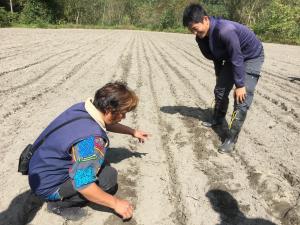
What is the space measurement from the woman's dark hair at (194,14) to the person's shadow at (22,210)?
2.49 meters

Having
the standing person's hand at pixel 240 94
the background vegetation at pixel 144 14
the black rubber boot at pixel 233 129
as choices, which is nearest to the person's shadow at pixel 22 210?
the black rubber boot at pixel 233 129

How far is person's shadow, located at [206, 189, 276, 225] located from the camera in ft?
10.4

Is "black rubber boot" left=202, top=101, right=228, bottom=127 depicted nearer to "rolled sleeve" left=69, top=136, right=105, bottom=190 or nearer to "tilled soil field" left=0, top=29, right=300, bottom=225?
"tilled soil field" left=0, top=29, right=300, bottom=225

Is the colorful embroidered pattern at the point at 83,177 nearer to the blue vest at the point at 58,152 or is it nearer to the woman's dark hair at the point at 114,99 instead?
the blue vest at the point at 58,152

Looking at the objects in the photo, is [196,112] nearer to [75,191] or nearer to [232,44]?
[232,44]

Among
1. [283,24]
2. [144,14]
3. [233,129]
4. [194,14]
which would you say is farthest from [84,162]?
[144,14]

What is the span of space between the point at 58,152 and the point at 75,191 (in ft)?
1.47

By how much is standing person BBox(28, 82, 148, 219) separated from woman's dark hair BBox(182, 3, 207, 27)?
1.73 m

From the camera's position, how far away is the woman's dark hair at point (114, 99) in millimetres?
2703

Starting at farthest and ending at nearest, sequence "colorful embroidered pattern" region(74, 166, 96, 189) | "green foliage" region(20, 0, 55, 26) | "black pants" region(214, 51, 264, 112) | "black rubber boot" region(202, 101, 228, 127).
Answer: "green foliage" region(20, 0, 55, 26), "black rubber boot" region(202, 101, 228, 127), "black pants" region(214, 51, 264, 112), "colorful embroidered pattern" region(74, 166, 96, 189)

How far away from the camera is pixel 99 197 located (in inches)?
107

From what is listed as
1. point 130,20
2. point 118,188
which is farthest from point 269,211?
point 130,20

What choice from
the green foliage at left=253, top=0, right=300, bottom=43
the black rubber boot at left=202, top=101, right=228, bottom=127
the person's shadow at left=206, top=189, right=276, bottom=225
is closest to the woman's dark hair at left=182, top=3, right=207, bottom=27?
the black rubber boot at left=202, top=101, right=228, bottom=127

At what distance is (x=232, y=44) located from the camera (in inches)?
166
